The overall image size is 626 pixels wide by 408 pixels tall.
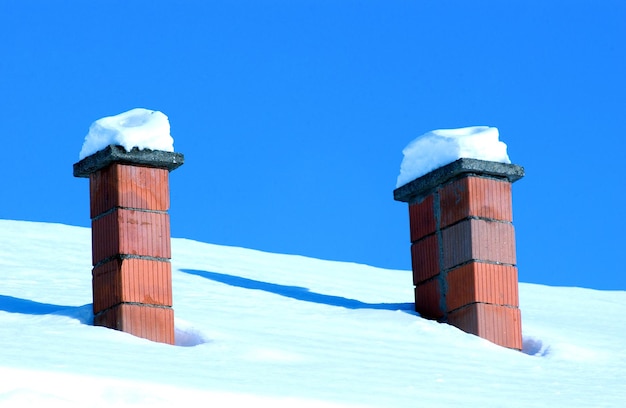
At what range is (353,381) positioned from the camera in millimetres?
7902

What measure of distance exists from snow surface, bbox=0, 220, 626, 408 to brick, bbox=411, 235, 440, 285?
0.94ft

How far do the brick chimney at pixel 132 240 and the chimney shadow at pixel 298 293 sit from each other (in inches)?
73.6

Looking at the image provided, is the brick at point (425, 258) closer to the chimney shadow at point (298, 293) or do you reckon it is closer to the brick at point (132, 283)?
the chimney shadow at point (298, 293)

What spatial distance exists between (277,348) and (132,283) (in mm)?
1014

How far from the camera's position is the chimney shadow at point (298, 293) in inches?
426

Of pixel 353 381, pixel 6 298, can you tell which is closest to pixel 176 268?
pixel 6 298

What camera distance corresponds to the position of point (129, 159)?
30.4 feet

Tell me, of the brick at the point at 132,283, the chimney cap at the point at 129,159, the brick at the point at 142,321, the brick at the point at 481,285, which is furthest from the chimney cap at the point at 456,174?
the brick at the point at 142,321

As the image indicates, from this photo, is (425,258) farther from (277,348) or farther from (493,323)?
(277,348)

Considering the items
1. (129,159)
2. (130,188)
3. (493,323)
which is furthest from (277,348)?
(493,323)

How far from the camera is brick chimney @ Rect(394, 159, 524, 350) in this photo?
1028 centimetres

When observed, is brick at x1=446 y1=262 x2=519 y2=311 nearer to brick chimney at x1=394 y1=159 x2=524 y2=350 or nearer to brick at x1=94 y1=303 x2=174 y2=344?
brick chimney at x1=394 y1=159 x2=524 y2=350

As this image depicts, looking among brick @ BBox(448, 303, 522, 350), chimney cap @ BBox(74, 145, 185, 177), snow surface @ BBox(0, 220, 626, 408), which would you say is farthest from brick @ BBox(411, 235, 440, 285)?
chimney cap @ BBox(74, 145, 185, 177)

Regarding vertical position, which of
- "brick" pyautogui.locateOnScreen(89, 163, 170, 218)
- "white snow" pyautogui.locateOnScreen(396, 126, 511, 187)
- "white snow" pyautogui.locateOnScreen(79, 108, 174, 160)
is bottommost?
"brick" pyautogui.locateOnScreen(89, 163, 170, 218)
